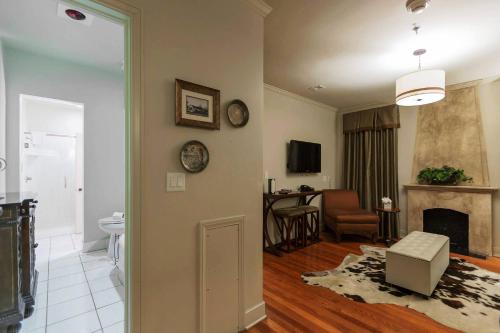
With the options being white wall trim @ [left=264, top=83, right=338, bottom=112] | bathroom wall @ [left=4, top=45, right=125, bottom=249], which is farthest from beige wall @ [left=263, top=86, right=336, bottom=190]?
bathroom wall @ [left=4, top=45, right=125, bottom=249]

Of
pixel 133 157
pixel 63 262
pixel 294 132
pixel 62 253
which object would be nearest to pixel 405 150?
pixel 294 132

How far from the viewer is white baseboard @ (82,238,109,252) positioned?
10.9 feet

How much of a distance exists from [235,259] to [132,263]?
739mm

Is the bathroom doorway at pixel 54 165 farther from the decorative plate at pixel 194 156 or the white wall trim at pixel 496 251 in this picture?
the white wall trim at pixel 496 251

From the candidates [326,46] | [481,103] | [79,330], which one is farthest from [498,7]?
[79,330]

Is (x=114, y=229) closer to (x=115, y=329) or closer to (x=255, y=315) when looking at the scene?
(x=115, y=329)

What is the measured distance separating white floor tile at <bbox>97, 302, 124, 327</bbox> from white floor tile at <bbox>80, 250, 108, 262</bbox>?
53.1 inches

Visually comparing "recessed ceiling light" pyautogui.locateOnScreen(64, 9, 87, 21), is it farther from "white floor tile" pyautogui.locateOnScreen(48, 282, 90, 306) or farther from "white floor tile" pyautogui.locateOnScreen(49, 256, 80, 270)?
"white floor tile" pyautogui.locateOnScreen(49, 256, 80, 270)

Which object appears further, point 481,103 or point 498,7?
point 481,103

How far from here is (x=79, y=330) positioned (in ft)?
5.79

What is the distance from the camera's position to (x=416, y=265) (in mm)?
2219

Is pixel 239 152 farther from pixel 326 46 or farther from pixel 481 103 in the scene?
pixel 481 103

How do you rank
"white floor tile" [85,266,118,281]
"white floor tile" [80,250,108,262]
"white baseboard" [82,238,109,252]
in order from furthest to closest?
"white baseboard" [82,238,109,252], "white floor tile" [80,250,108,262], "white floor tile" [85,266,118,281]

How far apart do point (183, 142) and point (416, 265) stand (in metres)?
2.46
